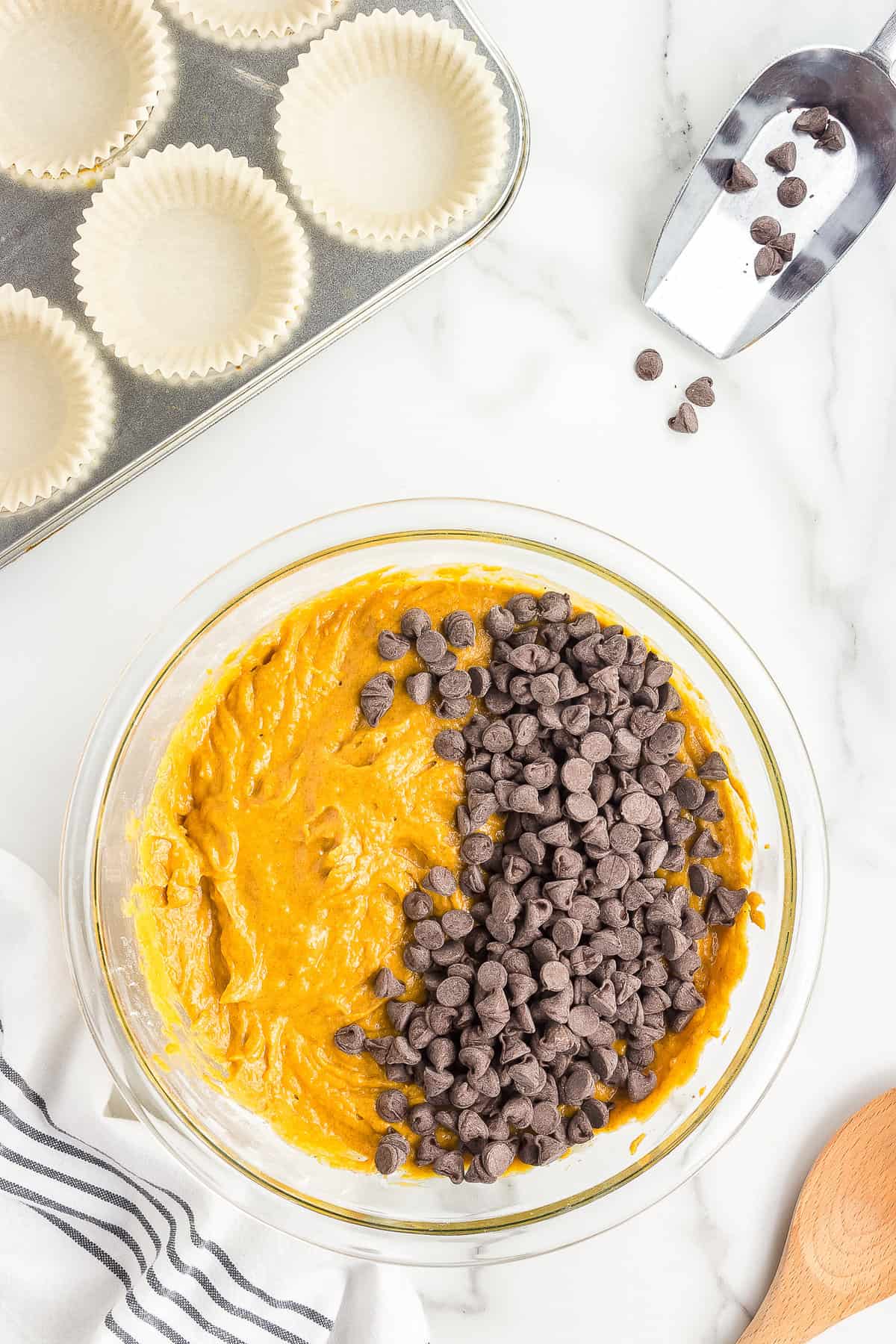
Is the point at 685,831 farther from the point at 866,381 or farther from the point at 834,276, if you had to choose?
the point at 834,276

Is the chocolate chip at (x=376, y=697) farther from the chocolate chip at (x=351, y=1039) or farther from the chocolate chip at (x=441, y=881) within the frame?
the chocolate chip at (x=351, y=1039)

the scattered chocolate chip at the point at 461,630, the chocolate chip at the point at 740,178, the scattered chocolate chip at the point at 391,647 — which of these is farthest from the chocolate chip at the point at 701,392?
the scattered chocolate chip at the point at 391,647

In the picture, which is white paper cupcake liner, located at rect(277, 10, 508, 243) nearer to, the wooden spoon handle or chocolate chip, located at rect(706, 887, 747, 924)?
chocolate chip, located at rect(706, 887, 747, 924)

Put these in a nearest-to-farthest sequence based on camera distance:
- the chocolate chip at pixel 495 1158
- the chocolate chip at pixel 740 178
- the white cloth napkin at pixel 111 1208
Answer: the chocolate chip at pixel 495 1158 → the white cloth napkin at pixel 111 1208 → the chocolate chip at pixel 740 178

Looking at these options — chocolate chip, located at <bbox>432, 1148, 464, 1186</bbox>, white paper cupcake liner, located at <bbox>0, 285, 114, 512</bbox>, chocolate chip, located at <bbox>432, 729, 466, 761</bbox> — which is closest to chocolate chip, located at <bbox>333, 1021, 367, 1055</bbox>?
chocolate chip, located at <bbox>432, 1148, 464, 1186</bbox>

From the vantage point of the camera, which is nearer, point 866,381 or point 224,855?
point 224,855

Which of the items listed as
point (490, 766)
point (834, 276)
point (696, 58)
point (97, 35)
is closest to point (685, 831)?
point (490, 766)
